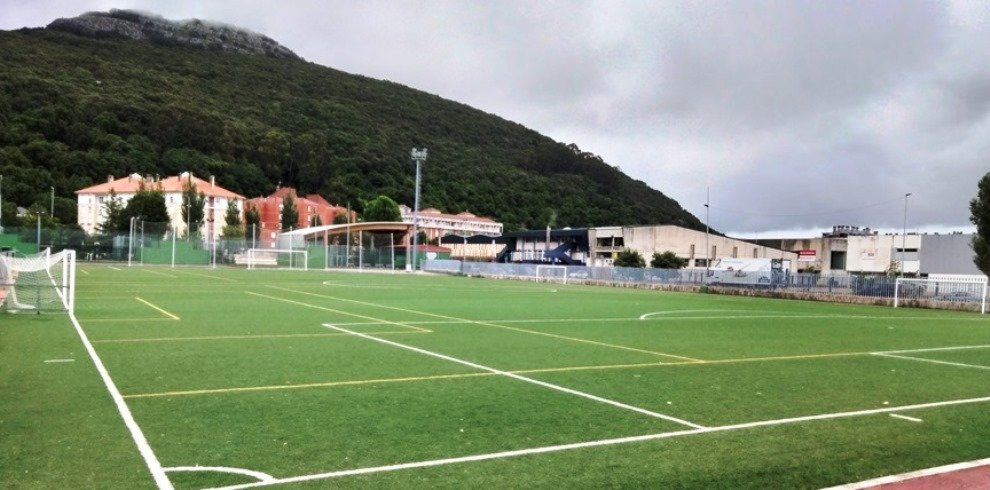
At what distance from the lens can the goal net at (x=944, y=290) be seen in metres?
31.7

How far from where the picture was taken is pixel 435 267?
228ft

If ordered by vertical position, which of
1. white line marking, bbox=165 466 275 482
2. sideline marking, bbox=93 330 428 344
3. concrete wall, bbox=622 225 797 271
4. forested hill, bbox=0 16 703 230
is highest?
forested hill, bbox=0 16 703 230

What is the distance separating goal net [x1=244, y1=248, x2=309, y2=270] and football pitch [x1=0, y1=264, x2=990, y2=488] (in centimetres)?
5102

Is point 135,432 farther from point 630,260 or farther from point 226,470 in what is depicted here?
point 630,260

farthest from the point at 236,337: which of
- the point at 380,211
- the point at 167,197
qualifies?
the point at 167,197

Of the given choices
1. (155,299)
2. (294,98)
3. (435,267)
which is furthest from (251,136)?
(155,299)

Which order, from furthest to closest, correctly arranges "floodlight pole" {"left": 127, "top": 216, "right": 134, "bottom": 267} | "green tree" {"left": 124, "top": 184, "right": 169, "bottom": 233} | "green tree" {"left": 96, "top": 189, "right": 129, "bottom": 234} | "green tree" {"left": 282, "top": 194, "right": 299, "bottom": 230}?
"green tree" {"left": 282, "top": 194, "right": 299, "bottom": 230}
"green tree" {"left": 124, "top": 184, "right": 169, "bottom": 233}
"green tree" {"left": 96, "top": 189, "right": 129, "bottom": 234}
"floodlight pole" {"left": 127, "top": 216, "right": 134, "bottom": 267}

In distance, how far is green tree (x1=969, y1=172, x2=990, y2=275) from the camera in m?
53.3

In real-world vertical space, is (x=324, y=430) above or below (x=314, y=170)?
below

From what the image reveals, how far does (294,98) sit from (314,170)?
4253 cm

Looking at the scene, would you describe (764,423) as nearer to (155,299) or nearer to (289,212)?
(155,299)

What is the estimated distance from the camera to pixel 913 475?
586 centimetres

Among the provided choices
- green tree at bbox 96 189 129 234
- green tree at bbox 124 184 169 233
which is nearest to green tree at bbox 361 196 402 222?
green tree at bbox 124 184 169 233

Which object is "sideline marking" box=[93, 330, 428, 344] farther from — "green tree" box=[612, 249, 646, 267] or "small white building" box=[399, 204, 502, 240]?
"small white building" box=[399, 204, 502, 240]
